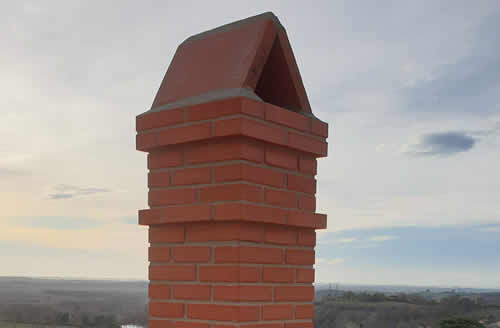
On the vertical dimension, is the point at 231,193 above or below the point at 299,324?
above

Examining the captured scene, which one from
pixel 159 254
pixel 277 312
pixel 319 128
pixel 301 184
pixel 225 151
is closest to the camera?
pixel 225 151

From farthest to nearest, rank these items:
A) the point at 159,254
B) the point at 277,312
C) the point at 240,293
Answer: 1. the point at 159,254
2. the point at 277,312
3. the point at 240,293

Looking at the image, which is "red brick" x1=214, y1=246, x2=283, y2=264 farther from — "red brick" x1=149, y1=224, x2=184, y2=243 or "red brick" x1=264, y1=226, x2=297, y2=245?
"red brick" x1=149, y1=224, x2=184, y2=243

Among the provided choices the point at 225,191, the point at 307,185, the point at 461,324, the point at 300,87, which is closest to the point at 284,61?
the point at 300,87

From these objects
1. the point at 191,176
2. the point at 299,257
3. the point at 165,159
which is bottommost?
the point at 299,257

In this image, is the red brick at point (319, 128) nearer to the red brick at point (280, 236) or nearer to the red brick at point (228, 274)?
the red brick at point (280, 236)

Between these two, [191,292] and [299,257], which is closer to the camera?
[191,292]

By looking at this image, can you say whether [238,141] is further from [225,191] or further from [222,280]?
[222,280]

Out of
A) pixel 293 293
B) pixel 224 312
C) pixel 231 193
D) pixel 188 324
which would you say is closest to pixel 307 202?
pixel 293 293

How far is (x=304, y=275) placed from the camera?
10.1ft

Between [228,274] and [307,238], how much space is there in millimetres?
656

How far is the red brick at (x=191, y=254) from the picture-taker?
108 inches

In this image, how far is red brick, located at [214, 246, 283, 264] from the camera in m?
2.63

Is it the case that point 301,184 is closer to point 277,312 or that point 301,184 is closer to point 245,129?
point 245,129
